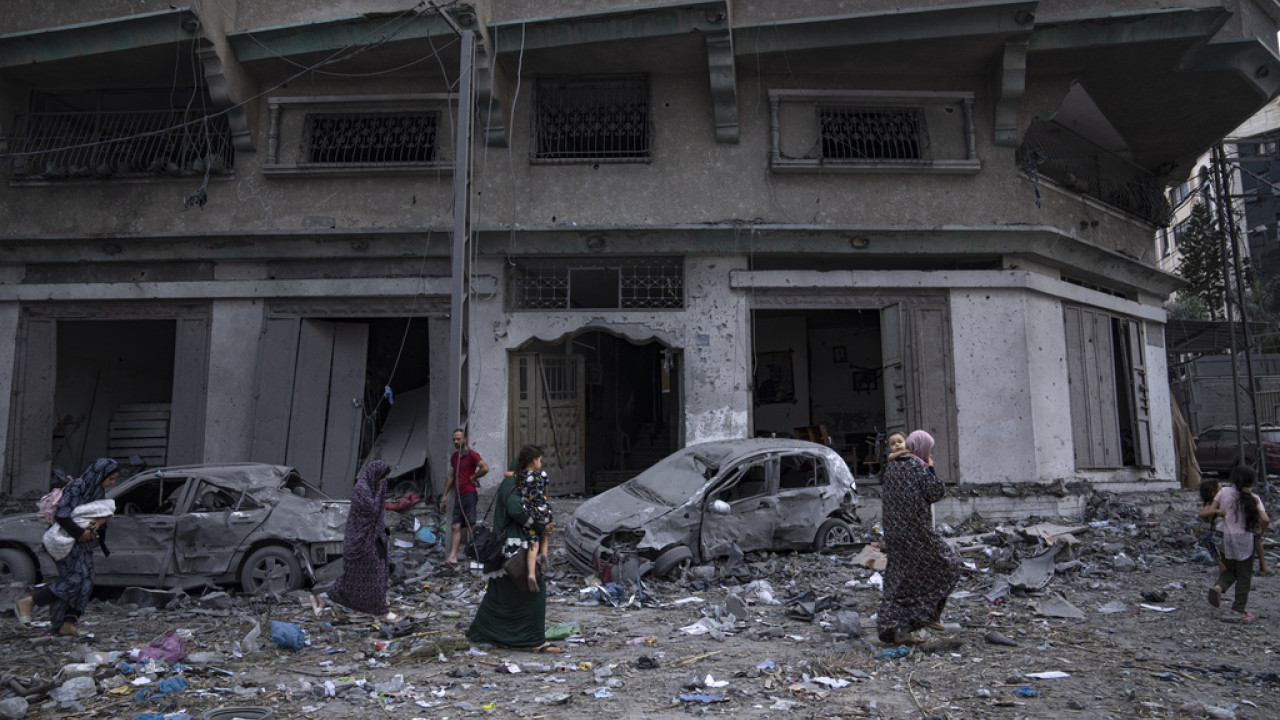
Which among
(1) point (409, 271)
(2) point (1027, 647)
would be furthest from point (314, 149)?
(2) point (1027, 647)

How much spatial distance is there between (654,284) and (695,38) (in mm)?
3388

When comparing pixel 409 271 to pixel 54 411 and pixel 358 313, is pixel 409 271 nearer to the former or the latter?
pixel 358 313

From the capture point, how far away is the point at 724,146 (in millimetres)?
12180

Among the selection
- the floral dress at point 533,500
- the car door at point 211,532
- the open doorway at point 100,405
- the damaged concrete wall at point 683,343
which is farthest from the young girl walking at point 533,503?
the open doorway at point 100,405

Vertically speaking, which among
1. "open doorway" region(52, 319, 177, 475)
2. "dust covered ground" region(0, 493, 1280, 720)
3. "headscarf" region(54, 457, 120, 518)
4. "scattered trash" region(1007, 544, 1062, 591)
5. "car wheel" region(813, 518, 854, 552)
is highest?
"open doorway" region(52, 319, 177, 475)

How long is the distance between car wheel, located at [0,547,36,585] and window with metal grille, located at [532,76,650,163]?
25.3 ft

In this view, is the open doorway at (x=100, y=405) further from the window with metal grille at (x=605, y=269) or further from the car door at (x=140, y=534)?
the window with metal grille at (x=605, y=269)

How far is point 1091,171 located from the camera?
13.9 meters

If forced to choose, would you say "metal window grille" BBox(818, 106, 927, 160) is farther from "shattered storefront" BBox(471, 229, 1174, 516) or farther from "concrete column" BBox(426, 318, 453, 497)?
"concrete column" BBox(426, 318, 453, 497)

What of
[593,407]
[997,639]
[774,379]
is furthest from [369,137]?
[997,639]

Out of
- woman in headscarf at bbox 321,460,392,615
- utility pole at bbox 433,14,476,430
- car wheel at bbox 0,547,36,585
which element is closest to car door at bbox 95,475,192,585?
car wheel at bbox 0,547,36,585

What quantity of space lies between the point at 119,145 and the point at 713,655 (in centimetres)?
1177

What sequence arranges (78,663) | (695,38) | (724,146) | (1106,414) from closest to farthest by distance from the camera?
(78,663) → (695,38) → (724,146) → (1106,414)

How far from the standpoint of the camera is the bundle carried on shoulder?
21.9ft
